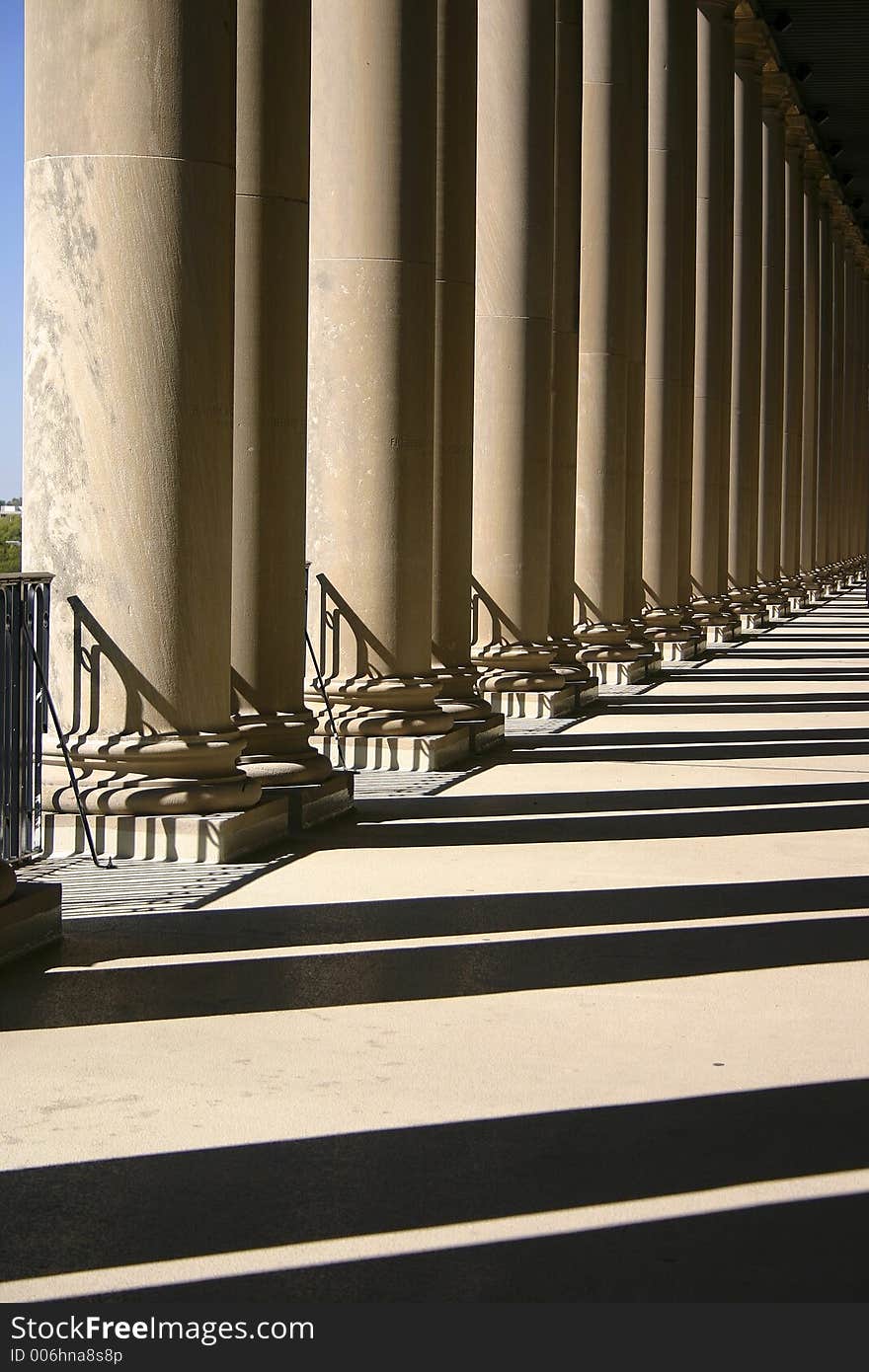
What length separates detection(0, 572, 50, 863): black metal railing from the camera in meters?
49.0

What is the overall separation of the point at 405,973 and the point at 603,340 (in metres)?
95.4

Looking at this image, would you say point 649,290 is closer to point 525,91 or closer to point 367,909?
point 525,91

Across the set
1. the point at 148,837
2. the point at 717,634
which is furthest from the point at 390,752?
the point at 717,634

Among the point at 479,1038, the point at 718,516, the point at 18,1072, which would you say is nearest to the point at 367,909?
the point at 479,1038

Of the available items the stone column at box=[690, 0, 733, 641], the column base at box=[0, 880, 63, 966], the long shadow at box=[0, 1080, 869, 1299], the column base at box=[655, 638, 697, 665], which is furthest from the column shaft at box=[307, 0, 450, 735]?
the stone column at box=[690, 0, 733, 641]

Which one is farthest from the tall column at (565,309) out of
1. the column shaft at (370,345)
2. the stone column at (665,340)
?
the stone column at (665,340)

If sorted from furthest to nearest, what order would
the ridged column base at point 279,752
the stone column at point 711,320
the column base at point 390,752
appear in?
the stone column at point 711,320, the column base at point 390,752, the ridged column base at point 279,752

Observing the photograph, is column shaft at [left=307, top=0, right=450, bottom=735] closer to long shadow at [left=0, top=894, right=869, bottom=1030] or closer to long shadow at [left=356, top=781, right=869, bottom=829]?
long shadow at [left=356, top=781, right=869, bottom=829]

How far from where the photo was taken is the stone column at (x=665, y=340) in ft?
517

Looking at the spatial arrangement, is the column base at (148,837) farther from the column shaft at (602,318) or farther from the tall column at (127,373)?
the column shaft at (602,318)

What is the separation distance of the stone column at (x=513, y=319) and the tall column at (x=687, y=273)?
58.2 metres

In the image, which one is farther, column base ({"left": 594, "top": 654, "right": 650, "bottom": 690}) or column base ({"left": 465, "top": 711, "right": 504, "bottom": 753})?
column base ({"left": 594, "top": 654, "right": 650, "bottom": 690})

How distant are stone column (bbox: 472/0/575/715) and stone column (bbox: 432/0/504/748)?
12153 millimetres

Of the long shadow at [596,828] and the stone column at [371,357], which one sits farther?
the stone column at [371,357]
